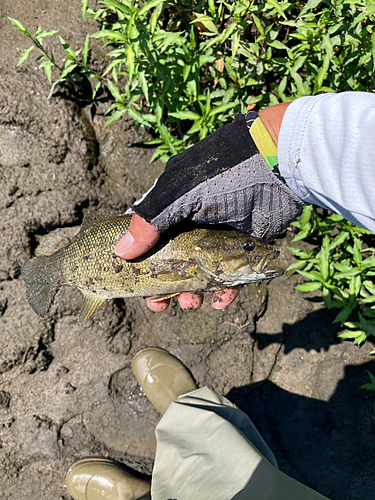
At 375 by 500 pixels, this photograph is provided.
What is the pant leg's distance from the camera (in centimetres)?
287

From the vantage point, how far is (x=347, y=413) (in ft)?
13.7

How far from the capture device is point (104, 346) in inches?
166

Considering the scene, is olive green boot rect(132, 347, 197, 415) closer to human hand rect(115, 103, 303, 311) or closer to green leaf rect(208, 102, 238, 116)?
human hand rect(115, 103, 303, 311)

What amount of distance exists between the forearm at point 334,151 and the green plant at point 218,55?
105 centimetres

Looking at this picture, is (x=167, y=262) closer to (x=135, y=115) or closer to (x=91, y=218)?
(x=91, y=218)

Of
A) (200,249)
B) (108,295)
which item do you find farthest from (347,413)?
(108,295)

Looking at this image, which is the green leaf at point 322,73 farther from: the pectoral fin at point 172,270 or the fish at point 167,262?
the pectoral fin at point 172,270

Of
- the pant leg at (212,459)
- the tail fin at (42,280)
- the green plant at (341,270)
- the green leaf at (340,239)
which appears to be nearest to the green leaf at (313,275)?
the green plant at (341,270)

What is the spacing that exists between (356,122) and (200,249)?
63.8 inches

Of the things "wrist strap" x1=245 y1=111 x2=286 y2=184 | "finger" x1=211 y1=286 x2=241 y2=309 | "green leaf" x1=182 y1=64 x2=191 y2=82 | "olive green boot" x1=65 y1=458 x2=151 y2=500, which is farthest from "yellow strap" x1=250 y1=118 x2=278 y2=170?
"olive green boot" x1=65 y1=458 x2=151 y2=500

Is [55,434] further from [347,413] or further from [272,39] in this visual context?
[272,39]

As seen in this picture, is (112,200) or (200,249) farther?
(112,200)

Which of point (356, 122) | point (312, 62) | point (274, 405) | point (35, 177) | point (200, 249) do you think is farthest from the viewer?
point (274, 405)

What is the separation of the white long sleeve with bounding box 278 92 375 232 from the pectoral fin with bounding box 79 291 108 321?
6.80 feet
